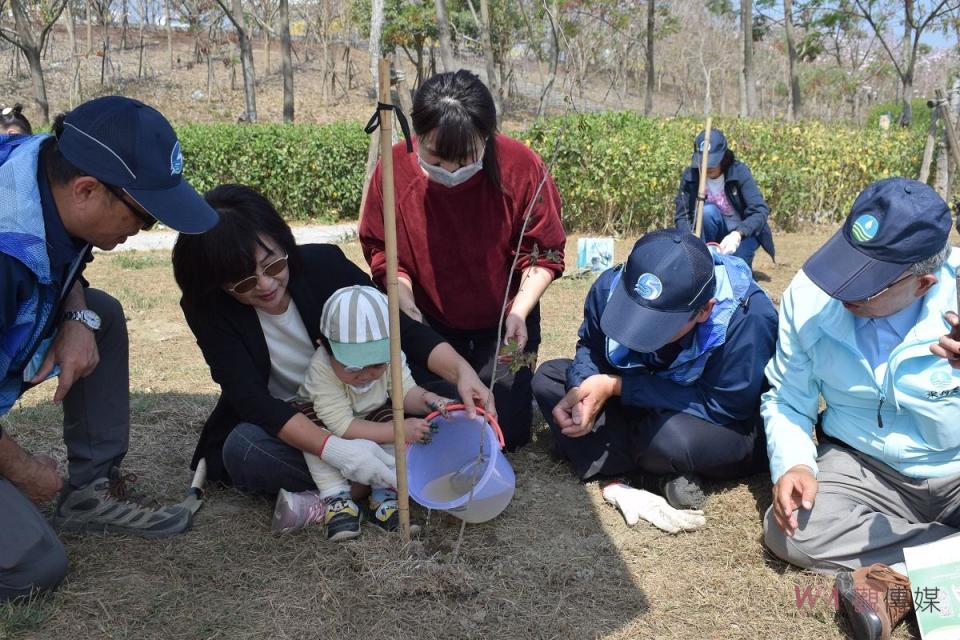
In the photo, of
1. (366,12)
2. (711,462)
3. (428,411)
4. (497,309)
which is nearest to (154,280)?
(497,309)

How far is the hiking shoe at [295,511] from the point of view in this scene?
2.39 meters

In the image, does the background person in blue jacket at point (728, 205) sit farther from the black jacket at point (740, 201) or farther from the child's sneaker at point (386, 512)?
the child's sneaker at point (386, 512)

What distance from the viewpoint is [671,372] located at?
8.18 feet

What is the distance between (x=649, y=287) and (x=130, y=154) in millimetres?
1397

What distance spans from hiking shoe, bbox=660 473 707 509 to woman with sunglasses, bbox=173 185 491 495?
814 millimetres

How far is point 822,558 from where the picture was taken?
7.00ft

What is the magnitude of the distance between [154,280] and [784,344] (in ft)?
17.6

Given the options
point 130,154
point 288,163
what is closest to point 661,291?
point 130,154

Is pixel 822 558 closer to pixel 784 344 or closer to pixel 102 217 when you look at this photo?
pixel 784 344

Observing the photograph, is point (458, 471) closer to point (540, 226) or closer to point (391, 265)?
point (391, 265)

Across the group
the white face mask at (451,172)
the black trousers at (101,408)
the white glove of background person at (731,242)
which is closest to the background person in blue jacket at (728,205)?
the white glove of background person at (731,242)

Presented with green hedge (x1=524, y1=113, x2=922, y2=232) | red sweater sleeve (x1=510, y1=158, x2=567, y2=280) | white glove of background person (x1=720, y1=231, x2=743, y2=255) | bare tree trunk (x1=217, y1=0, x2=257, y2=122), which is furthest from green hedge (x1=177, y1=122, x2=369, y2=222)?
red sweater sleeve (x1=510, y1=158, x2=567, y2=280)

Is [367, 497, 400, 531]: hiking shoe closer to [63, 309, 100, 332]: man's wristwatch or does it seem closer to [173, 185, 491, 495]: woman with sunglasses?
[173, 185, 491, 495]: woman with sunglasses

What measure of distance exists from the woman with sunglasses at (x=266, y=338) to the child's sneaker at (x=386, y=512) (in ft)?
0.27
